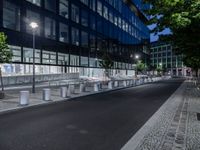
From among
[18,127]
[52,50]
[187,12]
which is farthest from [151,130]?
[52,50]

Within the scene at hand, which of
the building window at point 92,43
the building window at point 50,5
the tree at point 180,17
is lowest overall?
the tree at point 180,17

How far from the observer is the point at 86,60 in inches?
2125

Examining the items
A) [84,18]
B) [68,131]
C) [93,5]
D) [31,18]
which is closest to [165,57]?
[93,5]

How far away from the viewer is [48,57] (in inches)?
1601

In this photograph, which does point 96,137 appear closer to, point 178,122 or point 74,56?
point 178,122

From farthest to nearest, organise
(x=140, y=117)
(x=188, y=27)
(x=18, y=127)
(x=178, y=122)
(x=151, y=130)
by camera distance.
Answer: (x=188, y=27), (x=140, y=117), (x=178, y=122), (x=18, y=127), (x=151, y=130)

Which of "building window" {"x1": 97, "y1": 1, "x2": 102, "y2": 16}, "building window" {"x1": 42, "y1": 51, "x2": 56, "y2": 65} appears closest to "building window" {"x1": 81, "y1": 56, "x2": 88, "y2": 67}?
"building window" {"x1": 42, "y1": 51, "x2": 56, "y2": 65}

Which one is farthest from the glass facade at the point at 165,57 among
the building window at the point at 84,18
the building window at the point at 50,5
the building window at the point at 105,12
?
the building window at the point at 50,5

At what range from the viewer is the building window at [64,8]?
4566 cm

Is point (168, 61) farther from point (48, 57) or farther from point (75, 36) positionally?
point (48, 57)

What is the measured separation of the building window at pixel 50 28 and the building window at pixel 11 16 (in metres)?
6.47

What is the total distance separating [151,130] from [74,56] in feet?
137

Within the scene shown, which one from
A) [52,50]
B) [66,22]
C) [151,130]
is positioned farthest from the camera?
[66,22]

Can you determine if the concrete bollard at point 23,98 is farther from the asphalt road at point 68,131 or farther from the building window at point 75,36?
the building window at point 75,36
